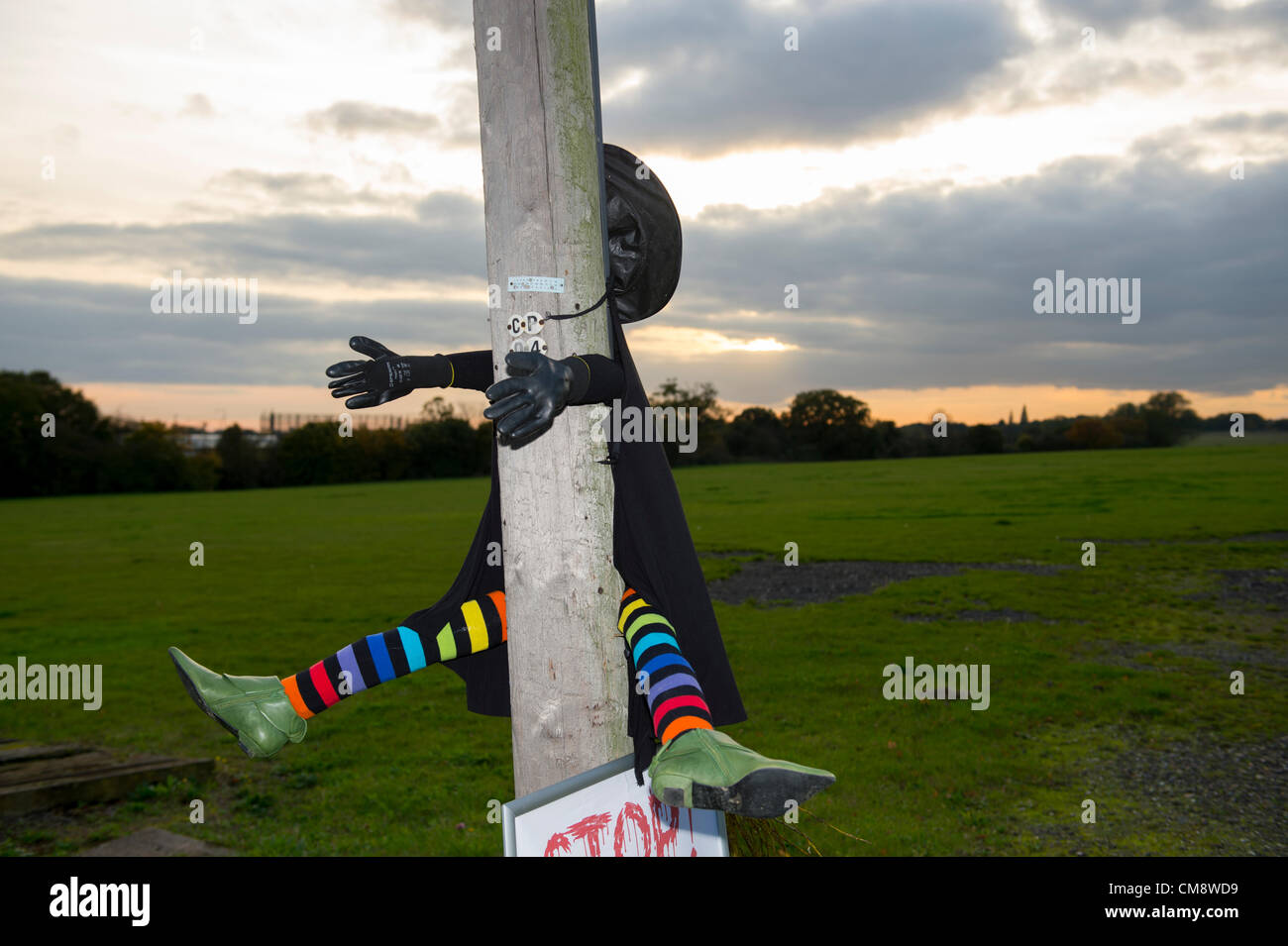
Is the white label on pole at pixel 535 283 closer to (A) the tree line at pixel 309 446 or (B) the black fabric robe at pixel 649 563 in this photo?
(B) the black fabric robe at pixel 649 563

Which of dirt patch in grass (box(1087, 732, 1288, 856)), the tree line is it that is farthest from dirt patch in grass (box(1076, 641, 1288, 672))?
the tree line

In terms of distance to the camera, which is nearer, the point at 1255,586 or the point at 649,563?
the point at 649,563

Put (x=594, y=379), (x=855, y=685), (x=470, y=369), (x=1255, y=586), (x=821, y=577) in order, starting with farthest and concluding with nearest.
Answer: (x=821, y=577) → (x=1255, y=586) → (x=855, y=685) → (x=470, y=369) → (x=594, y=379)

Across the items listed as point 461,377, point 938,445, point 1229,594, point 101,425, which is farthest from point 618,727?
point 101,425

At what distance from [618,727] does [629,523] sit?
74 centimetres

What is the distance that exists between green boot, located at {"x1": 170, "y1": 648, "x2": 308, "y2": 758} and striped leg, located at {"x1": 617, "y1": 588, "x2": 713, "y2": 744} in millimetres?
1415

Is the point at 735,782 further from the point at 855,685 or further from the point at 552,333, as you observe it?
the point at 855,685

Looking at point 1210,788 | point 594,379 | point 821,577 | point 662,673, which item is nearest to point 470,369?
point 594,379

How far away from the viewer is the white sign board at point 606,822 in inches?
106

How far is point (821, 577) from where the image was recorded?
54.7 feet

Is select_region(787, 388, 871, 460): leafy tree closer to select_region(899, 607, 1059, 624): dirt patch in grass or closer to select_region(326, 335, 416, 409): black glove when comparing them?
select_region(899, 607, 1059, 624): dirt patch in grass

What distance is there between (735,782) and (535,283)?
1.71 m

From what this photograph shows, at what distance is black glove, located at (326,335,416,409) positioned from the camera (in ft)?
10.9

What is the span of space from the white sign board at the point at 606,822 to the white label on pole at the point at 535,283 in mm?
1659
